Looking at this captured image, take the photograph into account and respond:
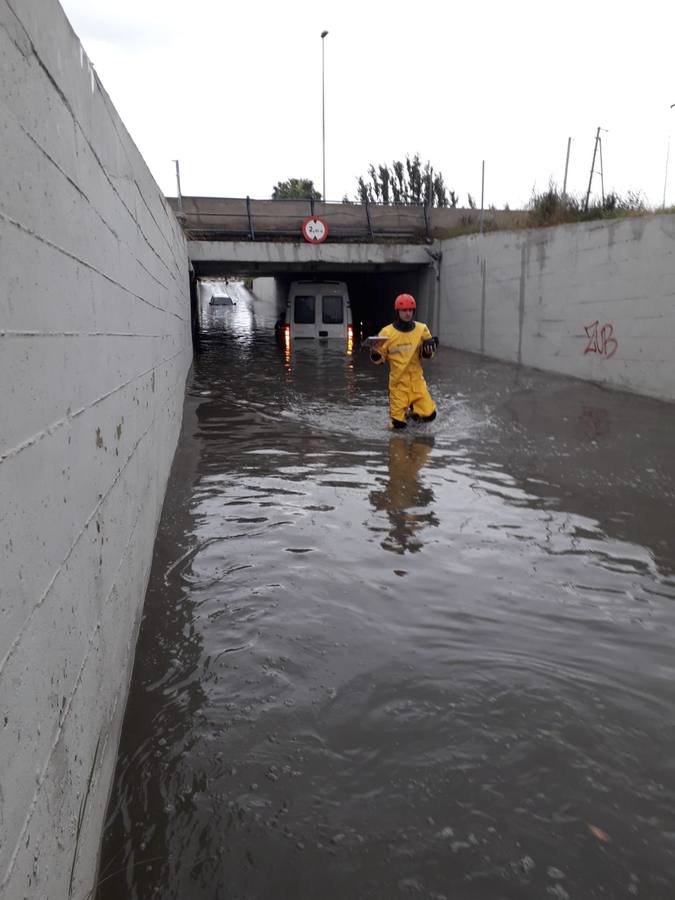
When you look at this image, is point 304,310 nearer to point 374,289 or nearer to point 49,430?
point 374,289

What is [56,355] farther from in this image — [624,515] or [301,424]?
[301,424]

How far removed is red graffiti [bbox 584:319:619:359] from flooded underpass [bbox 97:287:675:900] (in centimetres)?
605

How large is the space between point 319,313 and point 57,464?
56.3ft

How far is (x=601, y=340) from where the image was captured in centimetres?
1245

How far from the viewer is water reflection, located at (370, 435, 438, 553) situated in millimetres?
4996

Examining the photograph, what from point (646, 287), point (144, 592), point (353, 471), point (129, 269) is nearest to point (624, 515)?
point (353, 471)

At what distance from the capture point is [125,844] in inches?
91.7

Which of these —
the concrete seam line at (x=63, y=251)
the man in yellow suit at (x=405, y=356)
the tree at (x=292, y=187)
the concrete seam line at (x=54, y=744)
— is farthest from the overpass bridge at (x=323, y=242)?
the tree at (x=292, y=187)

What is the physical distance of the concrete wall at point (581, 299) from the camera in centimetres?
1088

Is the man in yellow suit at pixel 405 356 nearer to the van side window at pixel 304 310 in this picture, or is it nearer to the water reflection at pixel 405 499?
the water reflection at pixel 405 499

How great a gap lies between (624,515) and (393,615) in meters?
2.62

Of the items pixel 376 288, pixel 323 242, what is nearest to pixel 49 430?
pixel 323 242

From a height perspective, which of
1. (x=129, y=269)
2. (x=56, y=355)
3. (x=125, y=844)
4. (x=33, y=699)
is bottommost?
(x=125, y=844)

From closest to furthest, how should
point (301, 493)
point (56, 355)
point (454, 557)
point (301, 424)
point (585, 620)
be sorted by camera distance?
point (56, 355), point (585, 620), point (454, 557), point (301, 493), point (301, 424)
